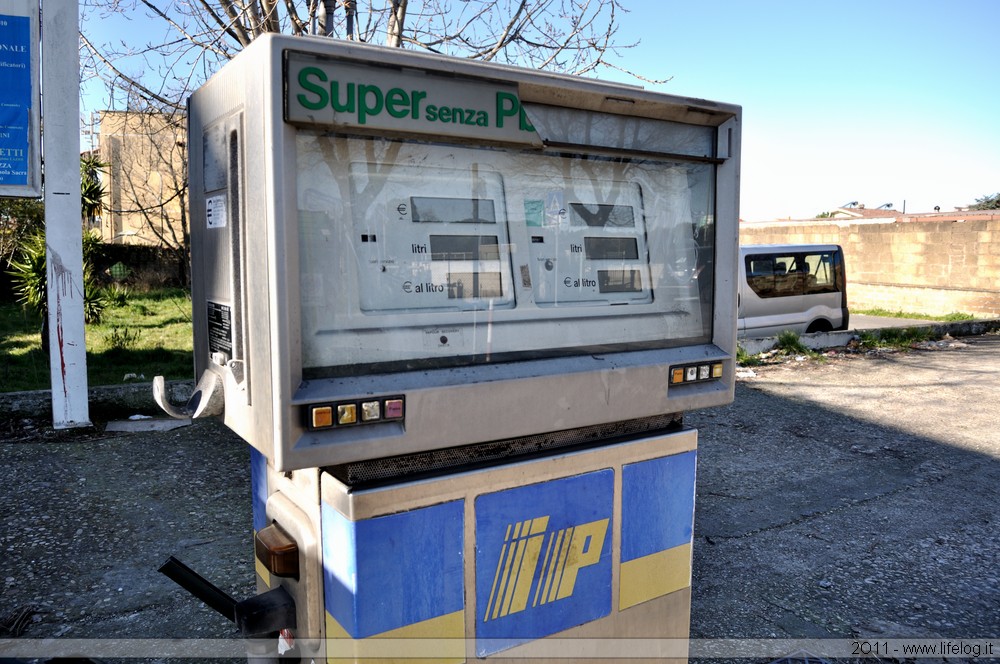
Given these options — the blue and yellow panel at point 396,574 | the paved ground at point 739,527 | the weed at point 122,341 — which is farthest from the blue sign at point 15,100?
the blue and yellow panel at point 396,574

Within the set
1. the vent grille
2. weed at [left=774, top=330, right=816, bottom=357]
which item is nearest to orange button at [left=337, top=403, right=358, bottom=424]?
the vent grille

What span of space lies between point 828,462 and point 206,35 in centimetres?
554

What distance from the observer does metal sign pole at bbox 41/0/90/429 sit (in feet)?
18.2

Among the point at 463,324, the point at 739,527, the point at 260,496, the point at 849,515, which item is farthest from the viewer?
the point at 849,515

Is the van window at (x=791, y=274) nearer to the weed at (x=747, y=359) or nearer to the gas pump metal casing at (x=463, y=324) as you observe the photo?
the weed at (x=747, y=359)

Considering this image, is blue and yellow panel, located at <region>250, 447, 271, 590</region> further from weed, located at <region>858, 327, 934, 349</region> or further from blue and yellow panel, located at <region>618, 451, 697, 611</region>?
weed, located at <region>858, 327, 934, 349</region>

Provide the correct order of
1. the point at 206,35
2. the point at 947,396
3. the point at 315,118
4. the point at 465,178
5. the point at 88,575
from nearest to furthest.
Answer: the point at 315,118, the point at 465,178, the point at 88,575, the point at 206,35, the point at 947,396

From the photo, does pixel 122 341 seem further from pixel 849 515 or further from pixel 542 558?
pixel 542 558

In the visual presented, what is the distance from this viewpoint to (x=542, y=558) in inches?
82.5

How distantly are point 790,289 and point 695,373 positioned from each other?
11.0 metres

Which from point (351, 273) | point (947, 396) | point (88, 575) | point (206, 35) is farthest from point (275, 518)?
point (947, 396)

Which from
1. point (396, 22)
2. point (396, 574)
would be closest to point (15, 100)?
point (396, 22)

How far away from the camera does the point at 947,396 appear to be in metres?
7.70

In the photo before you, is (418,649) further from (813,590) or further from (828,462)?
(828,462)
